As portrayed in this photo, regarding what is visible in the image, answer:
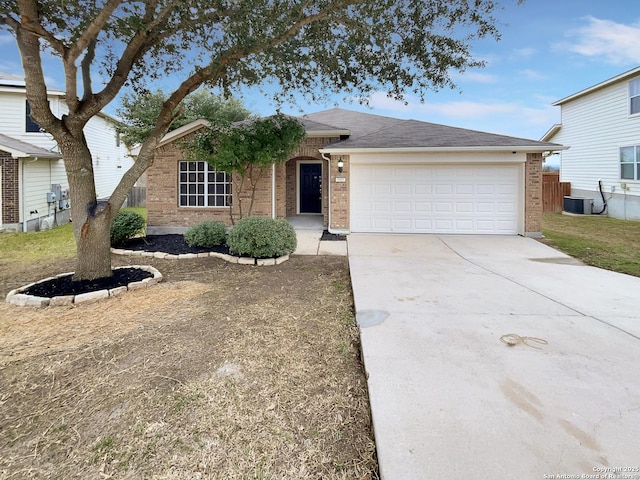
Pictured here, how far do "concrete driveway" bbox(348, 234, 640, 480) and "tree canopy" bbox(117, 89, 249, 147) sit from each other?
59.0 ft

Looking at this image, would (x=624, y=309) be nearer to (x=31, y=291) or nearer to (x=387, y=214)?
(x=387, y=214)

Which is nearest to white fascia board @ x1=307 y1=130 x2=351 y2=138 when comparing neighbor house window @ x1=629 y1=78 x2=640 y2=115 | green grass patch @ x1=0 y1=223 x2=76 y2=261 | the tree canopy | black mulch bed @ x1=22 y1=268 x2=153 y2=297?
black mulch bed @ x1=22 y1=268 x2=153 y2=297

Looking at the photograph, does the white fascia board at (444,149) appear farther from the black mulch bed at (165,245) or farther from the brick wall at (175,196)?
the black mulch bed at (165,245)

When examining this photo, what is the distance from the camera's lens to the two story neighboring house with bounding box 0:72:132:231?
13.1m

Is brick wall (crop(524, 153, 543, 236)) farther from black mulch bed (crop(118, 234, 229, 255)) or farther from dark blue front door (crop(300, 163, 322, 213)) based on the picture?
black mulch bed (crop(118, 234, 229, 255))

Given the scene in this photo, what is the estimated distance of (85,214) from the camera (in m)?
6.09

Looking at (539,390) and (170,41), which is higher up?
(170,41)

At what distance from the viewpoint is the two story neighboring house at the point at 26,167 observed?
13.1 metres

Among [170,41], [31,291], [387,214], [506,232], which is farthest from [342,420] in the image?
[506,232]

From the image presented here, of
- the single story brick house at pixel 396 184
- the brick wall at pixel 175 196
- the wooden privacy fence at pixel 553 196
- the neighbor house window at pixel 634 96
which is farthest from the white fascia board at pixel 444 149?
the wooden privacy fence at pixel 553 196

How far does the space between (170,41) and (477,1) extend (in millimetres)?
5983

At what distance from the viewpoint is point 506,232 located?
1123 cm

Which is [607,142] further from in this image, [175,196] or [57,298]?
[57,298]

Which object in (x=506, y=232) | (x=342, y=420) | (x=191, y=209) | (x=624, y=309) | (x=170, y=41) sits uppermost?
(x=170, y=41)
